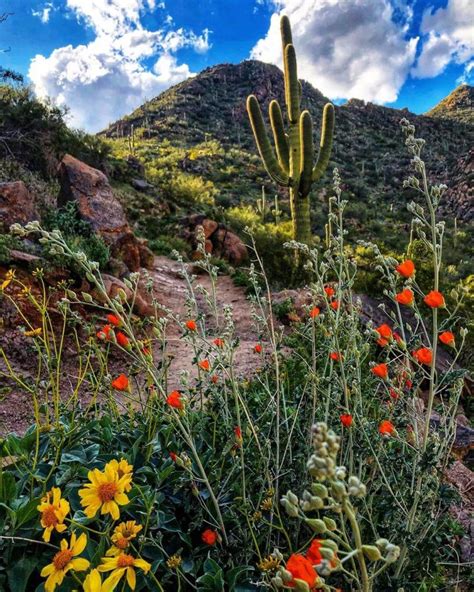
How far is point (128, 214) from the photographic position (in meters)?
12.7

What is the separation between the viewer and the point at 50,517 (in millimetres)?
1096

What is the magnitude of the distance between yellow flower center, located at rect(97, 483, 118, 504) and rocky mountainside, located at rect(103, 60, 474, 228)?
20550 mm

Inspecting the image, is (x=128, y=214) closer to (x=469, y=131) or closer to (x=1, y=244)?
(x=1, y=244)

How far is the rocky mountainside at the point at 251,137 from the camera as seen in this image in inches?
1097

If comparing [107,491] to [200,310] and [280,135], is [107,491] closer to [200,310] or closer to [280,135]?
[200,310]

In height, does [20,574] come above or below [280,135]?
below

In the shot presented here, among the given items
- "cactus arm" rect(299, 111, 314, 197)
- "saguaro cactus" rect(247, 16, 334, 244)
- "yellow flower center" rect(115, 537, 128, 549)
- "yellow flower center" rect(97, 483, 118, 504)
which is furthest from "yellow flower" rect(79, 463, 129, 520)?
"cactus arm" rect(299, 111, 314, 197)

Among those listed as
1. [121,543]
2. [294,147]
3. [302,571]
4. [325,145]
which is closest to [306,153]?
[294,147]

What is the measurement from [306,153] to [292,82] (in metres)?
1.97

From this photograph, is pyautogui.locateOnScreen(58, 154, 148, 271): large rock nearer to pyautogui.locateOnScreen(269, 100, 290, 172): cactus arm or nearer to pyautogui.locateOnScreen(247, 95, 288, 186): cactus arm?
pyautogui.locateOnScreen(247, 95, 288, 186): cactus arm

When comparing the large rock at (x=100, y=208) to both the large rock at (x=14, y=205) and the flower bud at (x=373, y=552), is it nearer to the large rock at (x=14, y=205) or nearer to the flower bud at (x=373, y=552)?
the large rock at (x=14, y=205)

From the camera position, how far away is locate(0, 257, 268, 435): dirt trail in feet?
11.0

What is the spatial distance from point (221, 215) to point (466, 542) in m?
14.0

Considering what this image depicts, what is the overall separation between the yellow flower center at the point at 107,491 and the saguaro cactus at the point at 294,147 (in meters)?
8.93
